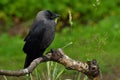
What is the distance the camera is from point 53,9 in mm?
12109

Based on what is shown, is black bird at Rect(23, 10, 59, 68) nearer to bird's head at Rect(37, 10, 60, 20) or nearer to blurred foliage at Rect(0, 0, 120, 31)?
bird's head at Rect(37, 10, 60, 20)

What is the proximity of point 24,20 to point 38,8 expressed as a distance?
385 millimetres

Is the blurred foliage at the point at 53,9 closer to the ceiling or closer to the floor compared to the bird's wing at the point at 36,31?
closer to the floor

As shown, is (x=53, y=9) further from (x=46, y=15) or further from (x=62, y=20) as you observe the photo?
(x=46, y=15)

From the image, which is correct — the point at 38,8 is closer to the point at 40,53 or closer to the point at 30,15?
the point at 30,15

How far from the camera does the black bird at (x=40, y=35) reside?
5.39 m

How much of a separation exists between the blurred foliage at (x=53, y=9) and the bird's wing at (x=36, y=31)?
6.61 meters

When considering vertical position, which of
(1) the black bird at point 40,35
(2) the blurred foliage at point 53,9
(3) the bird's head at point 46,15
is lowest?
(2) the blurred foliage at point 53,9

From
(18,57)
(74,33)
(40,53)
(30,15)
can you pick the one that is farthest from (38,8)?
(40,53)

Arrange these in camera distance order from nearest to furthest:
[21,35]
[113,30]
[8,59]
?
[8,59]
[113,30]
[21,35]

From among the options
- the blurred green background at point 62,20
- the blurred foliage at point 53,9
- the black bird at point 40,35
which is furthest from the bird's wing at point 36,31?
the blurred foliage at point 53,9

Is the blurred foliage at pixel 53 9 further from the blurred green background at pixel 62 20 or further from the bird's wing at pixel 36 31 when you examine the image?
the bird's wing at pixel 36 31

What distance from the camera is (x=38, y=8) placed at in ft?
39.9

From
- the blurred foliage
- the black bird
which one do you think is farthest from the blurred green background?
the black bird
